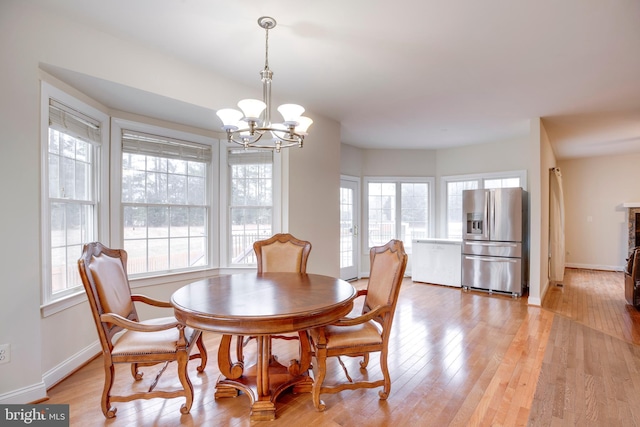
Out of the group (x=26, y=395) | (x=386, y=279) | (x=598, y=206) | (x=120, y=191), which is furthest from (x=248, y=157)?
(x=598, y=206)

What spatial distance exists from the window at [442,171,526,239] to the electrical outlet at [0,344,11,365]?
6.25 meters

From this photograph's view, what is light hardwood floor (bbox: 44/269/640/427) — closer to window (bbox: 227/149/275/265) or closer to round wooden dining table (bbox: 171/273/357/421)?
round wooden dining table (bbox: 171/273/357/421)

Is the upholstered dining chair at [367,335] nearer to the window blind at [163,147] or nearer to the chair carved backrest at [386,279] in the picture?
the chair carved backrest at [386,279]

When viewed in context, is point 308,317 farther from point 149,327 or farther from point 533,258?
point 533,258

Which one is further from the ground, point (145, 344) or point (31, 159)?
point (31, 159)

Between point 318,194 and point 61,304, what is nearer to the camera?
point 61,304

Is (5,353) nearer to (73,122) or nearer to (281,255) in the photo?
(73,122)

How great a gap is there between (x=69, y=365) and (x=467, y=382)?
3037 mm

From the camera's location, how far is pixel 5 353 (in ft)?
6.72

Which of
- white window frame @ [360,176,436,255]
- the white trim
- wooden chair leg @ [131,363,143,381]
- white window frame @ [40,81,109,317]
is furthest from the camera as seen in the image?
the white trim

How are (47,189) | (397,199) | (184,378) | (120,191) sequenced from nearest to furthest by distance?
(184,378) < (47,189) < (120,191) < (397,199)

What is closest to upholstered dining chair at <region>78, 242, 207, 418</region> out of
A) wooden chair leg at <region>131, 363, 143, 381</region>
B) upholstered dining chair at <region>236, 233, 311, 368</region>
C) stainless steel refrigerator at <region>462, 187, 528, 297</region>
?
wooden chair leg at <region>131, 363, 143, 381</region>

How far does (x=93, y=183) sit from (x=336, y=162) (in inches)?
112

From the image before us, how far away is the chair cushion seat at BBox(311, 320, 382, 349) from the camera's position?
82.3 inches
